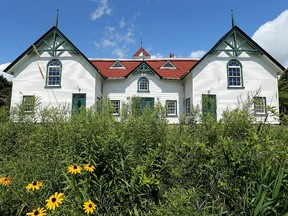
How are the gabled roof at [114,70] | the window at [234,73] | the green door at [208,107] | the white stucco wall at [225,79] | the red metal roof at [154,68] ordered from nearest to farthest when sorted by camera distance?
the green door at [208,107]
the white stucco wall at [225,79]
the window at [234,73]
the red metal roof at [154,68]
the gabled roof at [114,70]

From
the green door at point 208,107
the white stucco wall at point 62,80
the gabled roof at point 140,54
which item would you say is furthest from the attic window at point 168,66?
the gabled roof at point 140,54

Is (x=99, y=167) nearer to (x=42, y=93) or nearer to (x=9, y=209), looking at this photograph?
(x=9, y=209)

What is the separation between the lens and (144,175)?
100 inches

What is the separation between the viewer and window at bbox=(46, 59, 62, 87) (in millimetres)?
17594

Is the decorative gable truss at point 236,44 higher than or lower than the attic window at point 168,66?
higher

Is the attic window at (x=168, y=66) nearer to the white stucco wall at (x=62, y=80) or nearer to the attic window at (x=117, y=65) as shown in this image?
the attic window at (x=117, y=65)

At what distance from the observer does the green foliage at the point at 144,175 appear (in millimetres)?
2248

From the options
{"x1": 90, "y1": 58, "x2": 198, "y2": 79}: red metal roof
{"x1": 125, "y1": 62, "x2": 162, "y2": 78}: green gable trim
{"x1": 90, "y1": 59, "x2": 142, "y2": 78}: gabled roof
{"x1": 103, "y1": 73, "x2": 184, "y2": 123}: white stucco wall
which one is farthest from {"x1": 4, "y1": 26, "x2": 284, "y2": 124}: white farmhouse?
{"x1": 125, "y1": 62, "x2": 162, "y2": 78}: green gable trim

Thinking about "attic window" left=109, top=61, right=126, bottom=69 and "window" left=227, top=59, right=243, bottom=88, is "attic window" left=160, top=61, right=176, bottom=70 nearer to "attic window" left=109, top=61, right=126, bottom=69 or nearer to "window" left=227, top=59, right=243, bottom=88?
"attic window" left=109, top=61, right=126, bottom=69

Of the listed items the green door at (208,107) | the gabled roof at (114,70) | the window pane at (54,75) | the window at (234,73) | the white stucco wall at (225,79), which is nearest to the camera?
the green door at (208,107)

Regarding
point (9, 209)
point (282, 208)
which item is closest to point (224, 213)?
point (282, 208)

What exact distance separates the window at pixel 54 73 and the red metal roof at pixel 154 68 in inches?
163

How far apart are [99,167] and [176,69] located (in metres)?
19.5

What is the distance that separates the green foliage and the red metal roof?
52.4 feet
